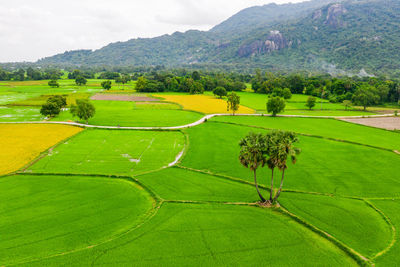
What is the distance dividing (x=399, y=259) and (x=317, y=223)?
323 inches

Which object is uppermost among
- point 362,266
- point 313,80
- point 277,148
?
point 313,80

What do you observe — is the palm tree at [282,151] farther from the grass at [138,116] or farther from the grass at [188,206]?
the grass at [138,116]

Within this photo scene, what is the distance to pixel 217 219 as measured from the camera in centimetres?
2961

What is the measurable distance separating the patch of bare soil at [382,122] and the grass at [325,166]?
1312 inches

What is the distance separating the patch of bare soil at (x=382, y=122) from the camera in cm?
7650

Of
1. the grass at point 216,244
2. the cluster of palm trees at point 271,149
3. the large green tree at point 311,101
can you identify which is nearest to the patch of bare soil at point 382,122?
the large green tree at point 311,101

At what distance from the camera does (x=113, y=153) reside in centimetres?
5247

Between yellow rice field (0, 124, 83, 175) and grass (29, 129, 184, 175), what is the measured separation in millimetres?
3660

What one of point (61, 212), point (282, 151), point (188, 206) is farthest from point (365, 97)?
point (61, 212)

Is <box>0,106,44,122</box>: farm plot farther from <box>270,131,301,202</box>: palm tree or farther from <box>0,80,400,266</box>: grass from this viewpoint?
<box>270,131,301,202</box>: palm tree

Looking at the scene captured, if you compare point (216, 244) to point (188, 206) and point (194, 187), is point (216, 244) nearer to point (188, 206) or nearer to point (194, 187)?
point (188, 206)

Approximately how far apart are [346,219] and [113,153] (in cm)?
4774

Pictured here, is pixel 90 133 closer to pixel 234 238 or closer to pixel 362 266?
pixel 234 238

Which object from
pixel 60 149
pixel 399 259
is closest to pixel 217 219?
pixel 399 259
